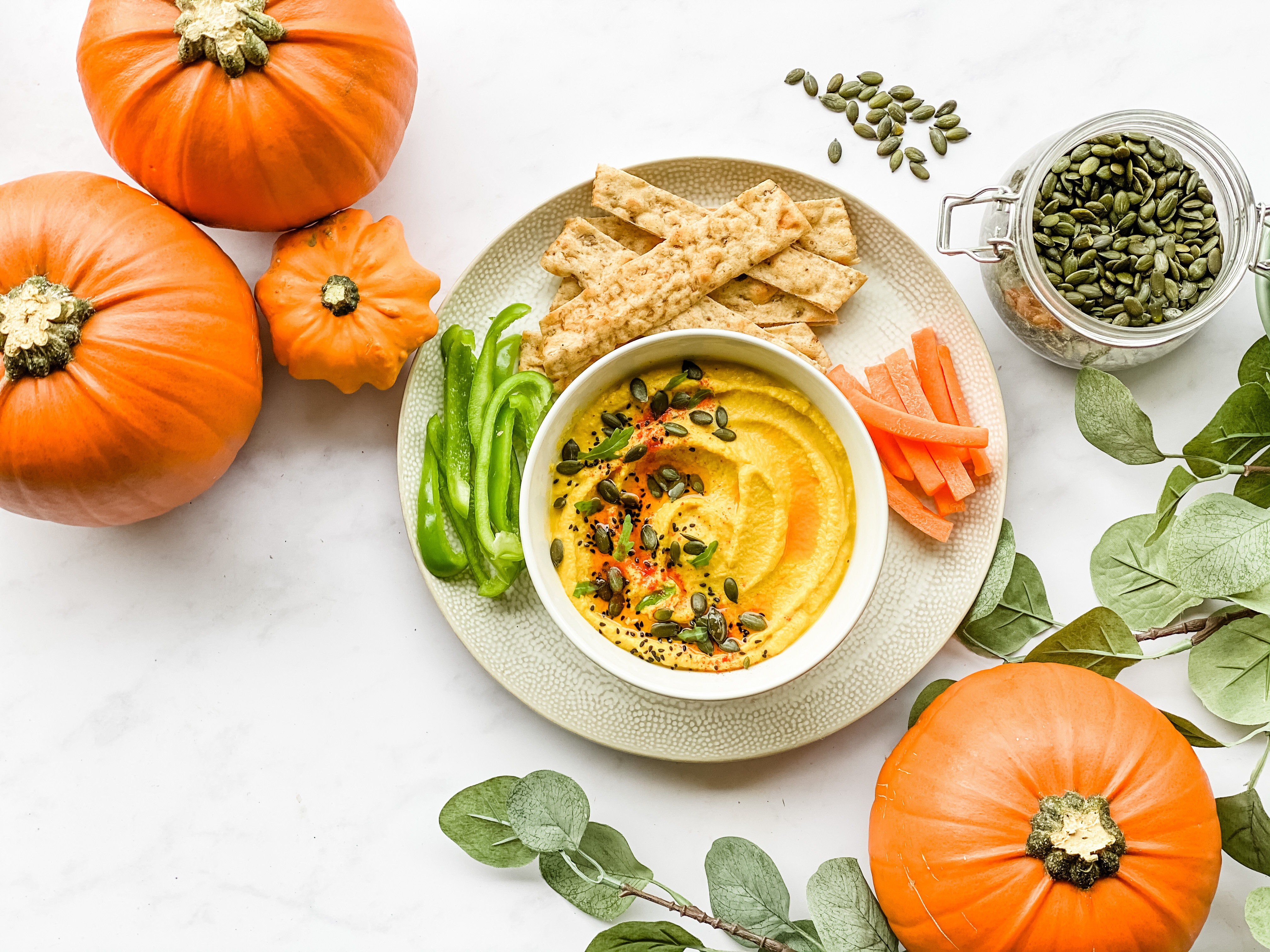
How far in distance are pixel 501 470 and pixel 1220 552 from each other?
207 centimetres

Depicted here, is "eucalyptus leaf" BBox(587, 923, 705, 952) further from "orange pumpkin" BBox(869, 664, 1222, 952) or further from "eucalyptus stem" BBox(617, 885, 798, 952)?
"orange pumpkin" BBox(869, 664, 1222, 952)

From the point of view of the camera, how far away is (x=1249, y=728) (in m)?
3.13

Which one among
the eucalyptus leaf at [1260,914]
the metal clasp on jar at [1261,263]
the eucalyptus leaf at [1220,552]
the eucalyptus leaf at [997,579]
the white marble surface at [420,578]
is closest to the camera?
the eucalyptus leaf at [1260,914]

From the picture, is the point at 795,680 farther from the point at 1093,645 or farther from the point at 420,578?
the point at 420,578

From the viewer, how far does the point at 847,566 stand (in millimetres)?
2773

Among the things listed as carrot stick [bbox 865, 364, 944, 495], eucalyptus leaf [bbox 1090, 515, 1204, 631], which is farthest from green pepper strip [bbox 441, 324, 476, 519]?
eucalyptus leaf [bbox 1090, 515, 1204, 631]

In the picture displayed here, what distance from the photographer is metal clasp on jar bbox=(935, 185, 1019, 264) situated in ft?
9.36

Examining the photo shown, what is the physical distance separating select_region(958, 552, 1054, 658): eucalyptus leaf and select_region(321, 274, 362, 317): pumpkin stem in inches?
86.5

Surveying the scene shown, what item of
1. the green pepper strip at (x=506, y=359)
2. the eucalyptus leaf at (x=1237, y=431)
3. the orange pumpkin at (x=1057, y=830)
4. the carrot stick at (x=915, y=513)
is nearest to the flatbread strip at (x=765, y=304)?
the carrot stick at (x=915, y=513)

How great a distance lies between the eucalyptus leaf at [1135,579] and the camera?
2869 millimetres

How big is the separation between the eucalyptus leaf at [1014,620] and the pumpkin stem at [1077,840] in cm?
60

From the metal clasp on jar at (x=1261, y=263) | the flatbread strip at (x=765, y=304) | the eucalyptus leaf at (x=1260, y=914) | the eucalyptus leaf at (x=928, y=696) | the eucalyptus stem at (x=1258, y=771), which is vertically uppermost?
the metal clasp on jar at (x=1261, y=263)

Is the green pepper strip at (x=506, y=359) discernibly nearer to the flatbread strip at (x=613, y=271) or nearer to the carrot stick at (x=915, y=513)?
the flatbread strip at (x=613, y=271)

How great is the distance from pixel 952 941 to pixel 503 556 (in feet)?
5.65
